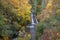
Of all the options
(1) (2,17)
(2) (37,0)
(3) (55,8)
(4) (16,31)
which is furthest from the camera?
(2) (37,0)

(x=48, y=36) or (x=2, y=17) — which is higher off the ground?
(x=2, y=17)

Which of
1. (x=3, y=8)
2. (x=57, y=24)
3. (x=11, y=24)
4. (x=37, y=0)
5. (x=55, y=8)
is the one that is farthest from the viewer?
(x=37, y=0)

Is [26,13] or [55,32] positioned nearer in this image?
[55,32]

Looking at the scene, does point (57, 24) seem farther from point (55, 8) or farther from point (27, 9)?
point (27, 9)

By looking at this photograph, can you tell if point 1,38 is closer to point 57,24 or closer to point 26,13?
point 57,24

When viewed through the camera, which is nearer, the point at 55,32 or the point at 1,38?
the point at 55,32

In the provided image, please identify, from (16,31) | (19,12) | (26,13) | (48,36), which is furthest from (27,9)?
(48,36)

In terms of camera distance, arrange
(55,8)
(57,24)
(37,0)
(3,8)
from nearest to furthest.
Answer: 1. (57,24)
2. (55,8)
3. (3,8)
4. (37,0)

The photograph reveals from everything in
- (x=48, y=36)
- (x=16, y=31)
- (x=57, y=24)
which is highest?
(x=57, y=24)

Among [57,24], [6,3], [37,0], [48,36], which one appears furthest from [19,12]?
[37,0]
